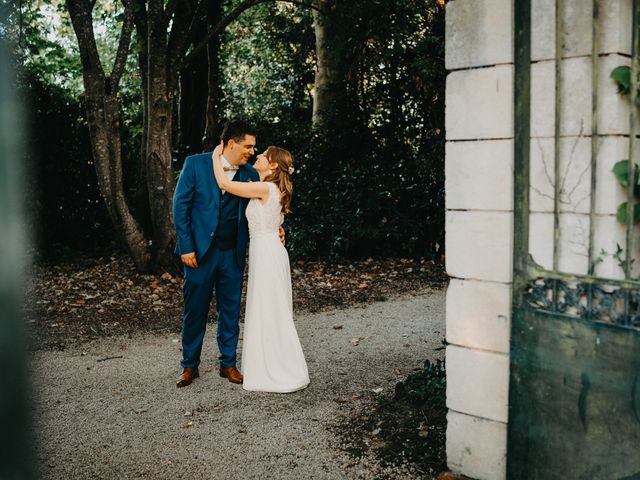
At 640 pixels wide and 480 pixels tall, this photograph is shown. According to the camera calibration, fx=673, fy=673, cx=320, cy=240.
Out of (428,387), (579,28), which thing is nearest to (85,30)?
(428,387)

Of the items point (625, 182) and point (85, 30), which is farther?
point (85, 30)

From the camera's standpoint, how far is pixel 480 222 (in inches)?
130

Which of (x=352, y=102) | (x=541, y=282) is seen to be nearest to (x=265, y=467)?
(x=541, y=282)

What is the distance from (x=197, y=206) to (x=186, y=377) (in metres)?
1.41

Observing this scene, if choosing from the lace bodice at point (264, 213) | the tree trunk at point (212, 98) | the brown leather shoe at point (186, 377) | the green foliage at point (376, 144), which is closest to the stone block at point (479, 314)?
the lace bodice at point (264, 213)

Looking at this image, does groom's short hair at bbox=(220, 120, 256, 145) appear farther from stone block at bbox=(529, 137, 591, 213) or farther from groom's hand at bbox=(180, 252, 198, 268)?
stone block at bbox=(529, 137, 591, 213)

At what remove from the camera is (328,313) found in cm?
A: 819

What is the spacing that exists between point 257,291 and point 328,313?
2.83m

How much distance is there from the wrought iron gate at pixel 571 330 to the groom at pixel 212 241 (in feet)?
9.12

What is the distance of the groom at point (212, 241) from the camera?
5352 millimetres

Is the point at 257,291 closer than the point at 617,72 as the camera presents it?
No

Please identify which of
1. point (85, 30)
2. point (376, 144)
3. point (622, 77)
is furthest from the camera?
point (376, 144)

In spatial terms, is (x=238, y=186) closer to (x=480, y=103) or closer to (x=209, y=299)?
(x=209, y=299)

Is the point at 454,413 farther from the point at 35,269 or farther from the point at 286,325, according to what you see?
the point at 35,269
